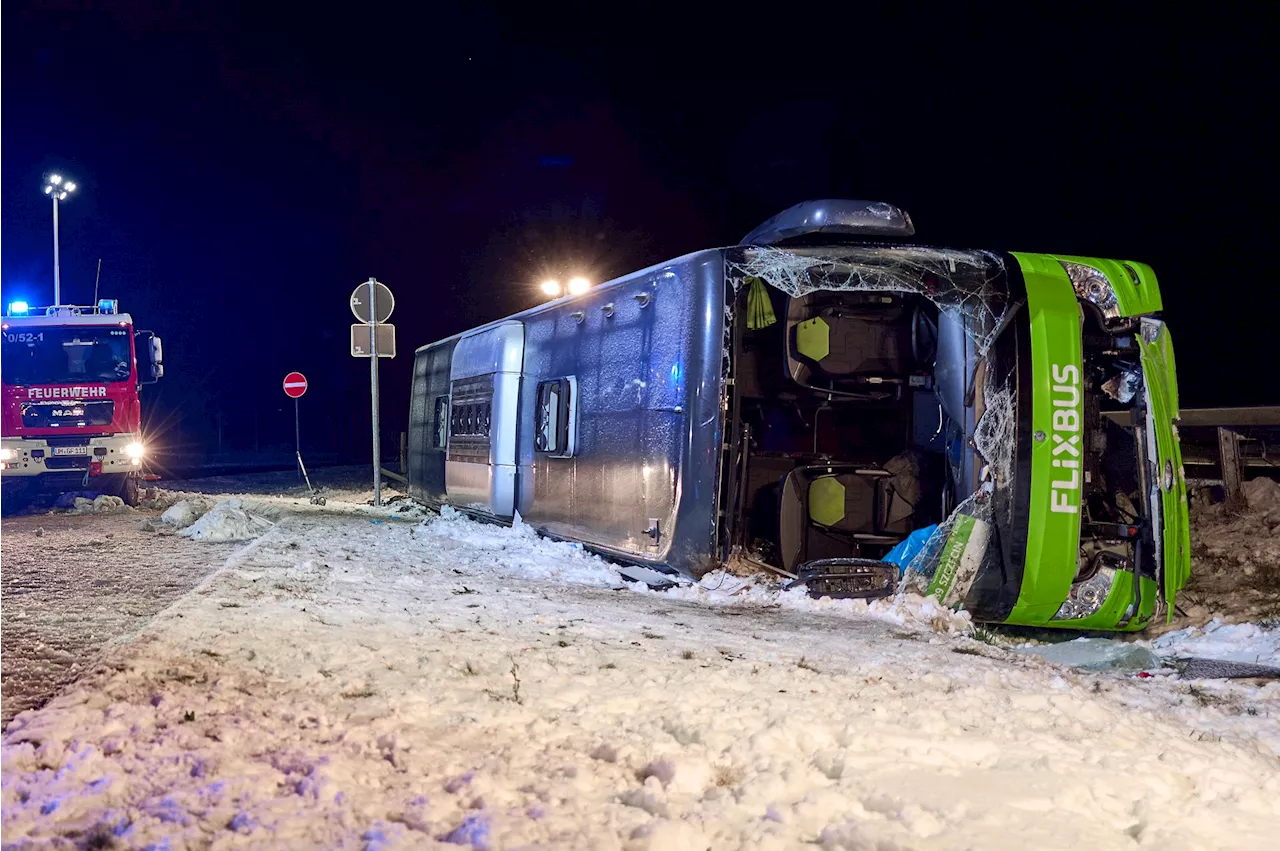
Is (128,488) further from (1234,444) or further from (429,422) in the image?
(1234,444)

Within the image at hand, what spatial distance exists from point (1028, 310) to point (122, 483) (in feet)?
46.5

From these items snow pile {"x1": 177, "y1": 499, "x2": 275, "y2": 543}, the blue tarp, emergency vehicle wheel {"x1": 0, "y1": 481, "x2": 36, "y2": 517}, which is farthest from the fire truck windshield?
the blue tarp

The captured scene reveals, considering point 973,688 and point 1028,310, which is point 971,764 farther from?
point 1028,310

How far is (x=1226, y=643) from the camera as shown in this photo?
620 cm

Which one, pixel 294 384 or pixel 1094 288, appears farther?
pixel 294 384

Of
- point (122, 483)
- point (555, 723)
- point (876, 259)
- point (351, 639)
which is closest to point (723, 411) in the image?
point (876, 259)

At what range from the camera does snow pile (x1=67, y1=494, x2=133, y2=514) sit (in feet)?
46.9

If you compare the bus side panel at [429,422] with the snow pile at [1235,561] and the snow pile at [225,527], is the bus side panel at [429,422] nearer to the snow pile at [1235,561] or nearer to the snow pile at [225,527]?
the snow pile at [225,527]

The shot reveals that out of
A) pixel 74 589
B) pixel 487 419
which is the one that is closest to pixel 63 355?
pixel 487 419

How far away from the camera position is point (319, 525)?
1146 cm

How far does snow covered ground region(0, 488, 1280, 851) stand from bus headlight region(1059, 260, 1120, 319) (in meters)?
2.56

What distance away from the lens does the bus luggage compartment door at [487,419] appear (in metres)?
10.7

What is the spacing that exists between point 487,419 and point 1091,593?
21.9ft

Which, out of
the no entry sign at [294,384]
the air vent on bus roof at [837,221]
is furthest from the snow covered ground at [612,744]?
the no entry sign at [294,384]
